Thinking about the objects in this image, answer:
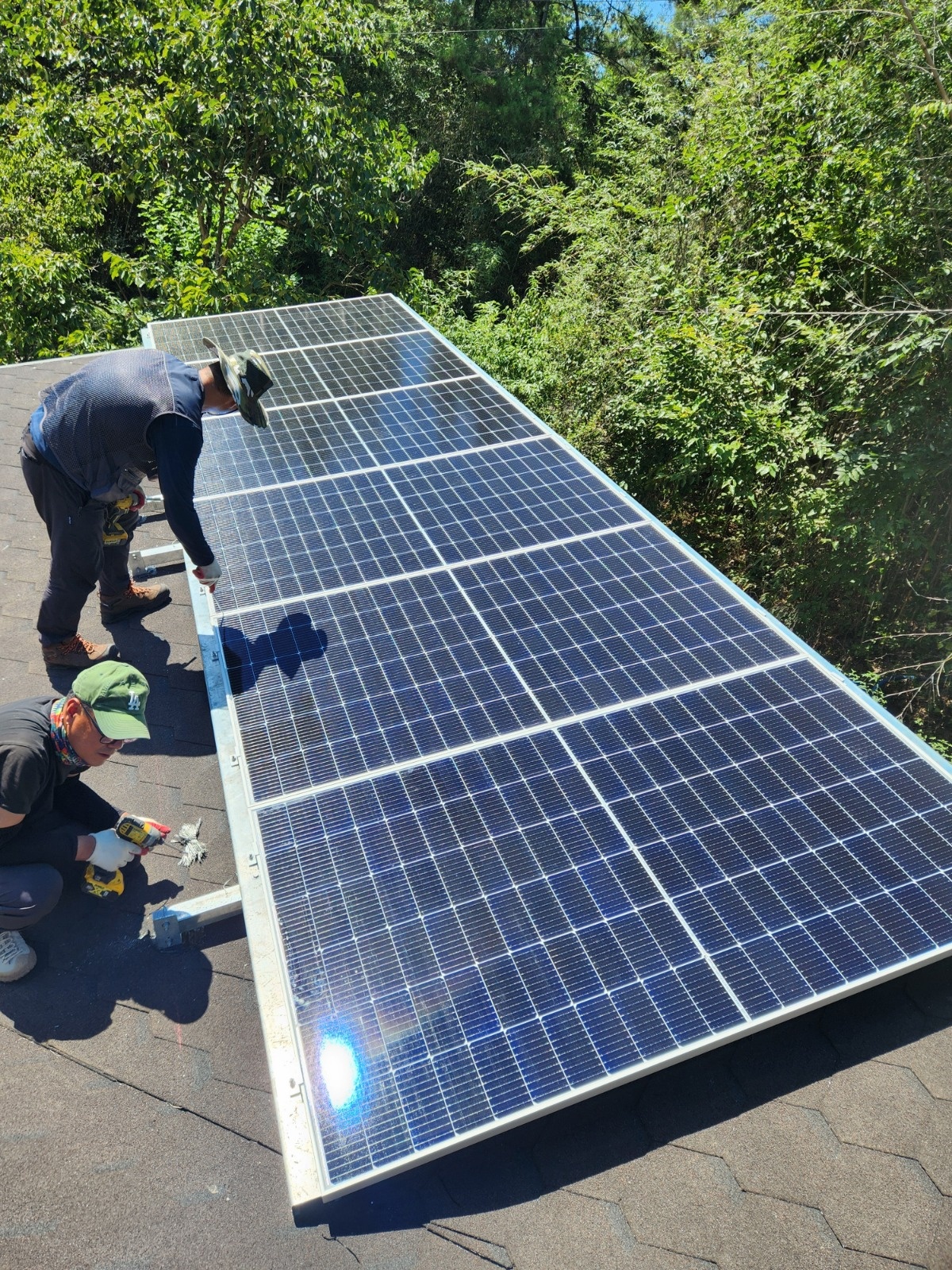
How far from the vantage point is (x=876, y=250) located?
9352 mm

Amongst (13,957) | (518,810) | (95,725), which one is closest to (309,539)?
(95,725)

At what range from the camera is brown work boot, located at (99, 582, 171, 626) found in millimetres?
5852

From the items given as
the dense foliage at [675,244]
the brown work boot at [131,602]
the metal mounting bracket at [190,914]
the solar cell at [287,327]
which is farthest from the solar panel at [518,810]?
the dense foliage at [675,244]

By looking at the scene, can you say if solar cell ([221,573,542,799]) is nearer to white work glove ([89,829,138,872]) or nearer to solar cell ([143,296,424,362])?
white work glove ([89,829,138,872])

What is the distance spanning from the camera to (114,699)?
408 centimetres

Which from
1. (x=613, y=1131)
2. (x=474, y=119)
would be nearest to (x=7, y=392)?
(x=613, y=1131)

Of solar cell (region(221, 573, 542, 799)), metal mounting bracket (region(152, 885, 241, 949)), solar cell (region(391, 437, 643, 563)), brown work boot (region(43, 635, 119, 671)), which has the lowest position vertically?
metal mounting bracket (region(152, 885, 241, 949))

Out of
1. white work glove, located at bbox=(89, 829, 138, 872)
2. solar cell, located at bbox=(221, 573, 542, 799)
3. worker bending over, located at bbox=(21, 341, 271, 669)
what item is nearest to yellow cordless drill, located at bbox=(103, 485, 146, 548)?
worker bending over, located at bbox=(21, 341, 271, 669)

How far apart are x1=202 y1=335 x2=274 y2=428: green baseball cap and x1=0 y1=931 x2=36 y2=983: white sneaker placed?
11.1ft

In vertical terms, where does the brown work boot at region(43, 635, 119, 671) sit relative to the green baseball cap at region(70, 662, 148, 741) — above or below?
below

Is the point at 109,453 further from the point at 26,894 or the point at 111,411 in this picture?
the point at 26,894

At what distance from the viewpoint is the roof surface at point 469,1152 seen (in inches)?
110

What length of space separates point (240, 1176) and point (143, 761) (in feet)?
7.89

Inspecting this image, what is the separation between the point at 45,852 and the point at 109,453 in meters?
2.57
